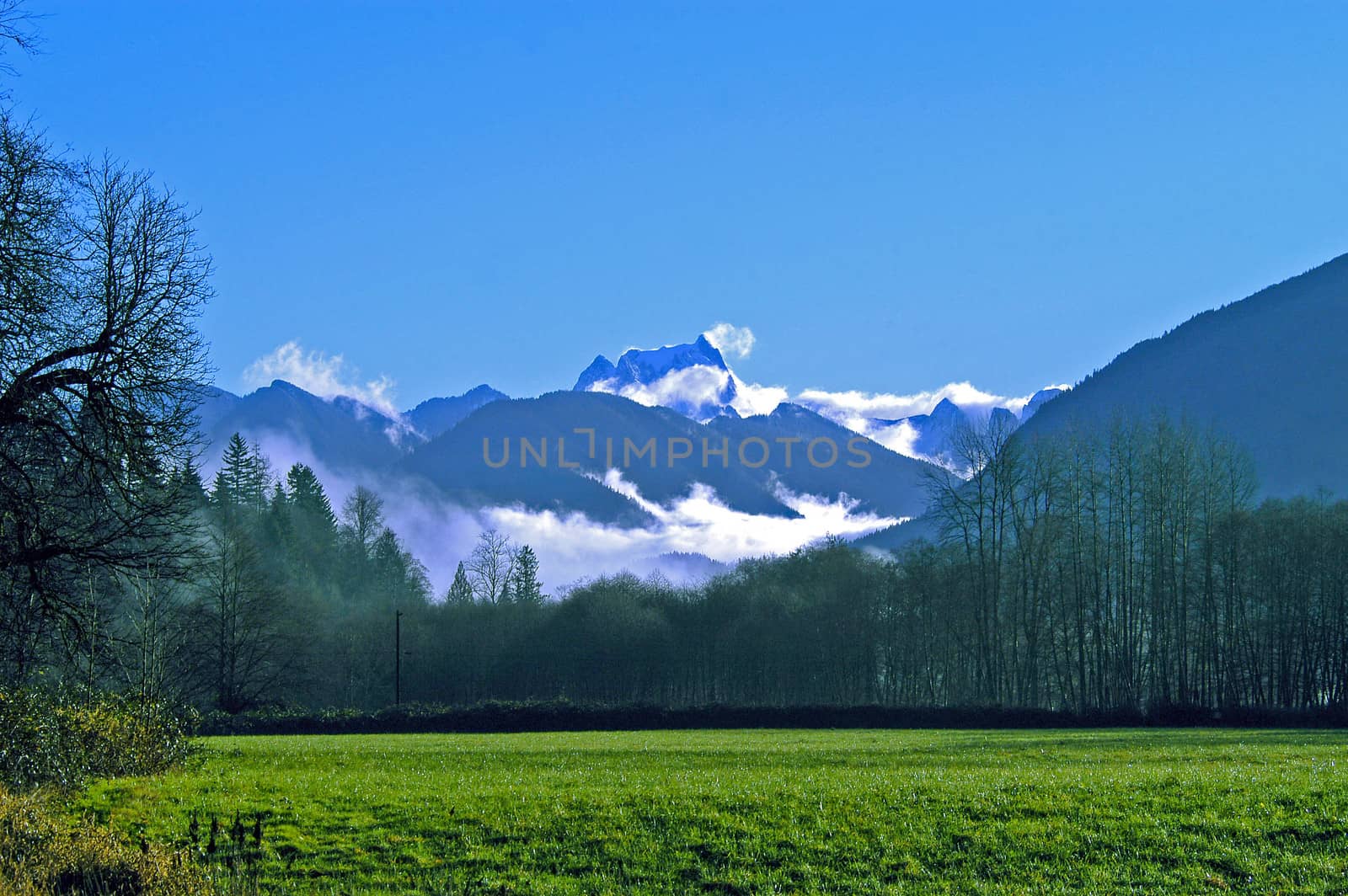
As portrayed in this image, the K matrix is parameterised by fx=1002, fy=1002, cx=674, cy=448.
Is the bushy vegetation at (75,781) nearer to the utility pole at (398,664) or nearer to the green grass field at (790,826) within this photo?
the green grass field at (790,826)

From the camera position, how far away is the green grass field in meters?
12.4

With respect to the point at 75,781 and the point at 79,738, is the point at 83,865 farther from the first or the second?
the point at 79,738

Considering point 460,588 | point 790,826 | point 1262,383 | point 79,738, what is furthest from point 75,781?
point 1262,383

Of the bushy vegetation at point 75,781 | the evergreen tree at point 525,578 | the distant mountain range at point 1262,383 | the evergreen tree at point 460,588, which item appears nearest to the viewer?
the bushy vegetation at point 75,781

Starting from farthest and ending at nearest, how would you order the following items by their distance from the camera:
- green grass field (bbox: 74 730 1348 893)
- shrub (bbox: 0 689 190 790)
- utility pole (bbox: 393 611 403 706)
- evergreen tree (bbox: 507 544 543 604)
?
evergreen tree (bbox: 507 544 543 604) → utility pole (bbox: 393 611 403 706) → shrub (bbox: 0 689 190 790) → green grass field (bbox: 74 730 1348 893)

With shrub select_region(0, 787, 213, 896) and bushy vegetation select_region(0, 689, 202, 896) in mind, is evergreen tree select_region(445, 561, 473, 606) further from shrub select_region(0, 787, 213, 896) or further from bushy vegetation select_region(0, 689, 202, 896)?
shrub select_region(0, 787, 213, 896)

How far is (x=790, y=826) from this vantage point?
1459 centimetres

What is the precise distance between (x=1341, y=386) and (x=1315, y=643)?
117855 millimetres

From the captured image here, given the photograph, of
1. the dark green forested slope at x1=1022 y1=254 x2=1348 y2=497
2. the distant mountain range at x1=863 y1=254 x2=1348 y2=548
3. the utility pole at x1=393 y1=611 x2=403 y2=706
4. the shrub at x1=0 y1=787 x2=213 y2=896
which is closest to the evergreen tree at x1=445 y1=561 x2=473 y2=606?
the utility pole at x1=393 y1=611 x2=403 y2=706

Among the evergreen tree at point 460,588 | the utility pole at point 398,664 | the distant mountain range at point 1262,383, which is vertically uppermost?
the distant mountain range at point 1262,383

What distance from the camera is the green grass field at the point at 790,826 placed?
1239 centimetres

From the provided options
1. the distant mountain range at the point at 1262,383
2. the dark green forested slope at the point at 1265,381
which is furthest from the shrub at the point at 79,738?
the dark green forested slope at the point at 1265,381

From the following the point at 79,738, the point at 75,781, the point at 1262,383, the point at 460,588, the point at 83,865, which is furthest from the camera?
the point at 1262,383

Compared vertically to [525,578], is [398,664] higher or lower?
lower
